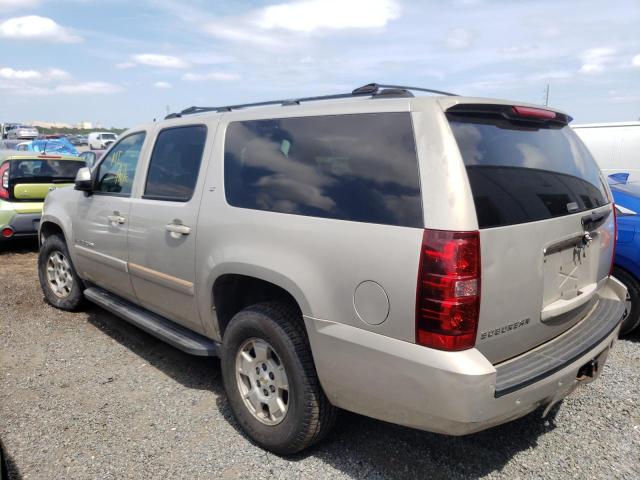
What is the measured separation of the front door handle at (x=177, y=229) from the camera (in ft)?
10.7

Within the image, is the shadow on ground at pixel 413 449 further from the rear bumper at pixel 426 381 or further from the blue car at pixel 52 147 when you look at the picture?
the blue car at pixel 52 147

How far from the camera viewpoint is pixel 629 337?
15.1 ft

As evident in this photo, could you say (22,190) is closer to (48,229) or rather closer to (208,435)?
(48,229)

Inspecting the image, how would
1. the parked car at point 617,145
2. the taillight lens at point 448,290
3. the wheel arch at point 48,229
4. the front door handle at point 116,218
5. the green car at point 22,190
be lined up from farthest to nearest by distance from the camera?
the parked car at point 617,145 < the green car at point 22,190 < the wheel arch at point 48,229 < the front door handle at point 116,218 < the taillight lens at point 448,290

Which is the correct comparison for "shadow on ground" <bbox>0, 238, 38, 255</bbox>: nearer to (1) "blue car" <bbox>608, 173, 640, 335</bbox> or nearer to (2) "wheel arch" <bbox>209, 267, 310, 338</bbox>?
(2) "wheel arch" <bbox>209, 267, 310, 338</bbox>

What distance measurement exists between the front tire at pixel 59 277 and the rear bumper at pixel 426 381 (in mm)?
3513

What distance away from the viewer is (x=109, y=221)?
4.14 meters

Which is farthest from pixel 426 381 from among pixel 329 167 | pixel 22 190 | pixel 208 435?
pixel 22 190

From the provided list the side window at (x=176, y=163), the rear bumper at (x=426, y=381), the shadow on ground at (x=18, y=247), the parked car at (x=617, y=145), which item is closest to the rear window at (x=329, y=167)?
the side window at (x=176, y=163)

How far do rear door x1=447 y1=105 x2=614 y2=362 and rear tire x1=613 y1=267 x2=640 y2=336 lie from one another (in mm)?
1617

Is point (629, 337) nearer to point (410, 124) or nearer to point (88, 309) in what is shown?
point (410, 124)

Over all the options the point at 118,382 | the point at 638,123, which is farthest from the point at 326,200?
the point at 638,123

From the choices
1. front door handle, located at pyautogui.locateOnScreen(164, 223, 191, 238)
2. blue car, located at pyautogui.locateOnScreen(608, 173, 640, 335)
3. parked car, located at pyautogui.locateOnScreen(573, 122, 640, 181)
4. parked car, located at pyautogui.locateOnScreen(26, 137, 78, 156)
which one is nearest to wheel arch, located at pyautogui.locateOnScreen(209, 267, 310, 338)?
front door handle, located at pyautogui.locateOnScreen(164, 223, 191, 238)

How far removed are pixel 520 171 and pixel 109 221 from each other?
123 inches
